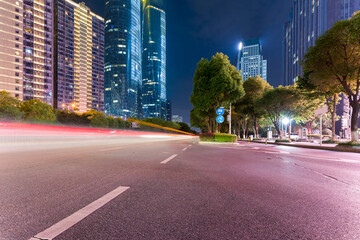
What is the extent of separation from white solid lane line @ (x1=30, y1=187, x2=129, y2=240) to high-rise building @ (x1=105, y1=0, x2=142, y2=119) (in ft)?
593

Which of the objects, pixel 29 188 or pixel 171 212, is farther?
pixel 29 188

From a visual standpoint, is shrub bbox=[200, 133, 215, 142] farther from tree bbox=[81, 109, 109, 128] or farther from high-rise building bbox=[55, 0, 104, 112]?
high-rise building bbox=[55, 0, 104, 112]

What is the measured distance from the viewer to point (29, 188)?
3.15 metres

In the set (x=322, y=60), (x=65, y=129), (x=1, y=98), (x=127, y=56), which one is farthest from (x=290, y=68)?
(x=127, y=56)

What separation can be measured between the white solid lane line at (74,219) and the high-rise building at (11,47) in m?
114

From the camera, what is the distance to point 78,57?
444 feet

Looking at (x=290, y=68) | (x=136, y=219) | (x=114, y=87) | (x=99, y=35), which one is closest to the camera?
(x=136, y=219)

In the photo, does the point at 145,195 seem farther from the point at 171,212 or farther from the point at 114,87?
the point at 114,87

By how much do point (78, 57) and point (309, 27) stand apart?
146m

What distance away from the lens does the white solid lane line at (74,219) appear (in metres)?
1.72

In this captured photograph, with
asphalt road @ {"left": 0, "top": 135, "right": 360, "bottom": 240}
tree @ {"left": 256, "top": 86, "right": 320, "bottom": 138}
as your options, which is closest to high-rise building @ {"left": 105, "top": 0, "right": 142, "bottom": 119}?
tree @ {"left": 256, "top": 86, "right": 320, "bottom": 138}

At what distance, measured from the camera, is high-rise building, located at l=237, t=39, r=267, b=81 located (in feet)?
558

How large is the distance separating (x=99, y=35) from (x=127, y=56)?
97.9 ft

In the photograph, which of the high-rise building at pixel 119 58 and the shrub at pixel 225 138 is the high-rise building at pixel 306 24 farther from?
the high-rise building at pixel 119 58
